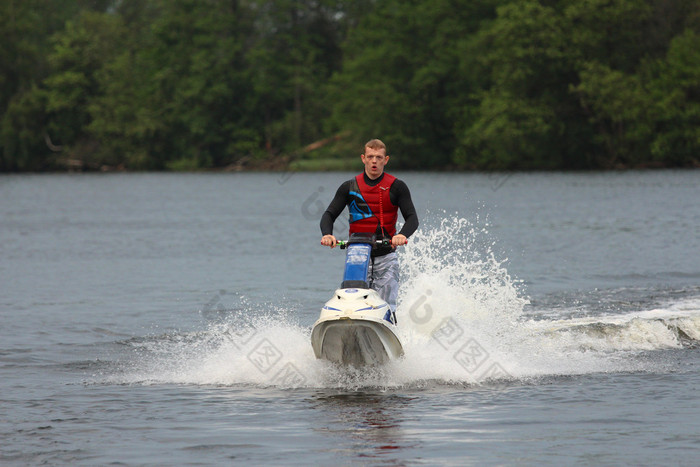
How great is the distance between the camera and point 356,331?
1089 centimetres

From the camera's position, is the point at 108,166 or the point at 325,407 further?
→ the point at 108,166

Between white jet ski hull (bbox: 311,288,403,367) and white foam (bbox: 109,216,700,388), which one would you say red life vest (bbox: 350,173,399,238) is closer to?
white jet ski hull (bbox: 311,288,403,367)

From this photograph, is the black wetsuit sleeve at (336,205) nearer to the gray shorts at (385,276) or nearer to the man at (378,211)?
the man at (378,211)

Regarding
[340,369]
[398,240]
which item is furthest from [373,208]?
[340,369]

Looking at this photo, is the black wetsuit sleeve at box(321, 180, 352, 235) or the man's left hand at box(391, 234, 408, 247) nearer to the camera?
the man's left hand at box(391, 234, 408, 247)

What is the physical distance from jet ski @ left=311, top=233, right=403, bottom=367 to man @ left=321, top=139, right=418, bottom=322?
0.81 ft

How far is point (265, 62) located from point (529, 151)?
109ft

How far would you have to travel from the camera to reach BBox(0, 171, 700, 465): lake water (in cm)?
925

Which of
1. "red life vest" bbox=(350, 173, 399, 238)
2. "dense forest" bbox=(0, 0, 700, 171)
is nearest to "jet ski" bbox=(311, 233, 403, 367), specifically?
"red life vest" bbox=(350, 173, 399, 238)

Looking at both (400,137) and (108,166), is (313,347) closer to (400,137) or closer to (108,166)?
(400,137)

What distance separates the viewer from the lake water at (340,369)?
9250mm

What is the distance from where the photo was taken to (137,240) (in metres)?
33.8

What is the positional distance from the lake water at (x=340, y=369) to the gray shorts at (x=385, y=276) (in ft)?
2.49

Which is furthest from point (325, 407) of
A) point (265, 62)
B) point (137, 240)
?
point (265, 62)
